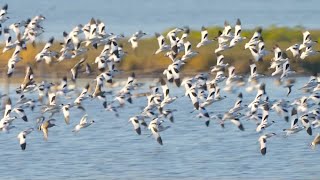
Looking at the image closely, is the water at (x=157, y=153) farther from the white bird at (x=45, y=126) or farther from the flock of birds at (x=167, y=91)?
the flock of birds at (x=167, y=91)

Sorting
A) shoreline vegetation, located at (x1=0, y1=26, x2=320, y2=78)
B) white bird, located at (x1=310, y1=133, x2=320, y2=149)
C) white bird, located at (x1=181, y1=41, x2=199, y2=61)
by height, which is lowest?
shoreline vegetation, located at (x1=0, y1=26, x2=320, y2=78)

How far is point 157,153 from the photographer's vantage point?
96.0 feet

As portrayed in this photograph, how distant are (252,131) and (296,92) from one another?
4101 mm

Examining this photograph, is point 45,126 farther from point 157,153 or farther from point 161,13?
point 161,13

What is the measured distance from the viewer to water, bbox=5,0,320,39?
189 ft

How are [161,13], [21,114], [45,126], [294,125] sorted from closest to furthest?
[294,125] → [21,114] → [45,126] → [161,13]

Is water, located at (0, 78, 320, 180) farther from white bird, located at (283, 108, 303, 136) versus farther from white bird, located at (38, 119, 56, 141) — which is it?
white bird, located at (283, 108, 303, 136)

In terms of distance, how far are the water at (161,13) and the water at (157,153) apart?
17.3 m

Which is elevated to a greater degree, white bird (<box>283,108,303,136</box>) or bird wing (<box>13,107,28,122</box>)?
bird wing (<box>13,107,28,122</box>)

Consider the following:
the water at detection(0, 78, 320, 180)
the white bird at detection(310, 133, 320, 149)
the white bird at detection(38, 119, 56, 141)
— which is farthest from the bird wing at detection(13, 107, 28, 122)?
the white bird at detection(310, 133, 320, 149)

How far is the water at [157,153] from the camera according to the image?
27203mm

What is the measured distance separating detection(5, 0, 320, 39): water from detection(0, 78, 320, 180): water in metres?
17.3

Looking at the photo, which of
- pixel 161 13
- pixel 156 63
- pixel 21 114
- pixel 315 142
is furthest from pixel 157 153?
pixel 161 13

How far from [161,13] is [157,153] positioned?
1564 inches
